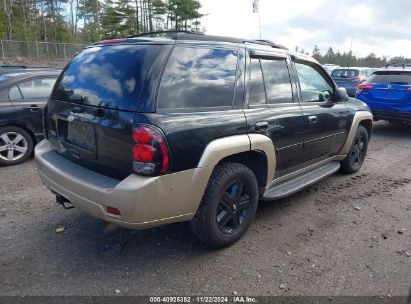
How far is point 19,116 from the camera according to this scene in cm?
566

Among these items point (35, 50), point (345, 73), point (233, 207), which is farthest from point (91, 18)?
point (233, 207)

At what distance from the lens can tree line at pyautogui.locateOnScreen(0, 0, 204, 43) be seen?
41.6 metres

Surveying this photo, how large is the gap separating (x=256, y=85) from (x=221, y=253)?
164 centimetres

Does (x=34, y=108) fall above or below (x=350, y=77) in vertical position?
below

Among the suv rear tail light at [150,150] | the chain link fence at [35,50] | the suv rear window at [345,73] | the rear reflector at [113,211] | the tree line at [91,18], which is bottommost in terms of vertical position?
the rear reflector at [113,211]

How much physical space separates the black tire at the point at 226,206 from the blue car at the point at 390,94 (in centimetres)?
643

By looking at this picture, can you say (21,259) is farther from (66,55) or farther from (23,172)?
(66,55)

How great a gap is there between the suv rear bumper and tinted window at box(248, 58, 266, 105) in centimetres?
93

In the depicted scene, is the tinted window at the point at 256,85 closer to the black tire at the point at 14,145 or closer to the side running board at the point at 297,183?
the side running board at the point at 297,183

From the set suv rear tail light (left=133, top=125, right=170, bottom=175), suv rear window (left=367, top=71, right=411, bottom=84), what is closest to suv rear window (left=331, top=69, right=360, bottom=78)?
suv rear window (left=367, top=71, right=411, bottom=84)

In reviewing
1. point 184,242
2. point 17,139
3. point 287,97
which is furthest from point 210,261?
point 17,139

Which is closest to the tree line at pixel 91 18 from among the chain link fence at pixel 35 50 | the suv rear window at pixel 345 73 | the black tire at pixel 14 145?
the chain link fence at pixel 35 50

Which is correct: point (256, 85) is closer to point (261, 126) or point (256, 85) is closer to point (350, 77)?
point (261, 126)

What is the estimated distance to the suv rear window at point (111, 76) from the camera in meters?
2.72
